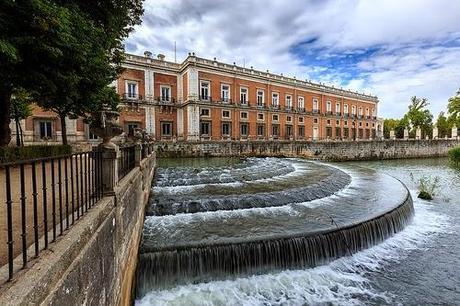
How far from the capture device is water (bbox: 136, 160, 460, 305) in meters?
5.14

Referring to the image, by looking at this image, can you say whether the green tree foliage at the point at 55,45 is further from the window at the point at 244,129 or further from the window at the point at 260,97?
the window at the point at 260,97

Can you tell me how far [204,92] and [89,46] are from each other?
26105 millimetres

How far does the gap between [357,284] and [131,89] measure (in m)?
30.7

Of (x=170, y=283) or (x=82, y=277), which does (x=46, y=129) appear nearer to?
(x=170, y=283)

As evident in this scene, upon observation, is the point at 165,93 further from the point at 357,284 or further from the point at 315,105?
the point at 357,284

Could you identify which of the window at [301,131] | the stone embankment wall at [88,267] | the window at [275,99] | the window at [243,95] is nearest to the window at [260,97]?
the window at [275,99]

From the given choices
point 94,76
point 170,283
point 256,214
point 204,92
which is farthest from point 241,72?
point 170,283

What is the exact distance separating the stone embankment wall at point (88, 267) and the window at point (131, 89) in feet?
93.7

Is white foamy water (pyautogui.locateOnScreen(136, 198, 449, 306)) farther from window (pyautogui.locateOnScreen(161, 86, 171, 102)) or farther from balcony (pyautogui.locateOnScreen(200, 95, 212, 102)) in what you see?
window (pyautogui.locateOnScreen(161, 86, 171, 102))

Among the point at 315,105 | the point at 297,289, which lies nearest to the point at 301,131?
the point at 315,105

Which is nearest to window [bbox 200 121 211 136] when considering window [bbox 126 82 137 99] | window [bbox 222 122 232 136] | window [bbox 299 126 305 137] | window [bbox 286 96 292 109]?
window [bbox 222 122 232 136]

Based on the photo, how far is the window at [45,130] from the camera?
2558 cm

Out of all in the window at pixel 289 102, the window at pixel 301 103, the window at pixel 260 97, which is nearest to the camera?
the window at pixel 260 97

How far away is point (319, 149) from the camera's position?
3288 cm
